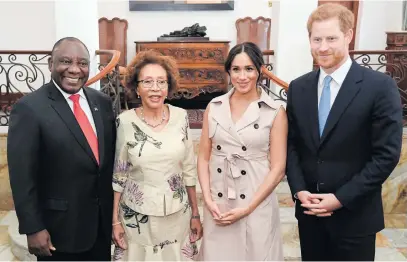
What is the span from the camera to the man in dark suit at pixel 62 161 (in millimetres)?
1886

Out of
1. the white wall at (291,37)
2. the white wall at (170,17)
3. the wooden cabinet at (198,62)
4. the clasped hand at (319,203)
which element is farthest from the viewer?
the white wall at (170,17)

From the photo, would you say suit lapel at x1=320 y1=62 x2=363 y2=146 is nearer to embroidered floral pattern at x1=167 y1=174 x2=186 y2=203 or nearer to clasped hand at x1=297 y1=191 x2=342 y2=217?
clasped hand at x1=297 y1=191 x2=342 y2=217

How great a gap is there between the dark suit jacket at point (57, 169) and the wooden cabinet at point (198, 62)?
5138mm

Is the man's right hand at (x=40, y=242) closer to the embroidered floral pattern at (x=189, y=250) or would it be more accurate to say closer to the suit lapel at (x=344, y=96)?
the embroidered floral pattern at (x=189, y=250)

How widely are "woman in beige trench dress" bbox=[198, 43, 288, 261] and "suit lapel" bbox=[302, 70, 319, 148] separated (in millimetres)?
201

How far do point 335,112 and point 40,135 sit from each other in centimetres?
132

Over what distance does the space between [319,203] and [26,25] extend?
623 centimetres

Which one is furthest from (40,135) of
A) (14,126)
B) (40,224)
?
(40,224)

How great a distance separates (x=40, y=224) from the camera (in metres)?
1.93

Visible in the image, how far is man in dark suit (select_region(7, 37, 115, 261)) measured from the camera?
189cm

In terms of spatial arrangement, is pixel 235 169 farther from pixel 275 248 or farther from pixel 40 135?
pixel 40 135

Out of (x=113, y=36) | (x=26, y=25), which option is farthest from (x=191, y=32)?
(x=26, y=25)

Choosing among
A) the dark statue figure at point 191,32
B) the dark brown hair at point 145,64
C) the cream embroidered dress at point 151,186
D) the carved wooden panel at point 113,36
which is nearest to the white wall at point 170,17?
the carved wooden panel at point 113,36

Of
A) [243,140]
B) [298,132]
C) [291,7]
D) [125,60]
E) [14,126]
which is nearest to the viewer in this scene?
[14,126]
